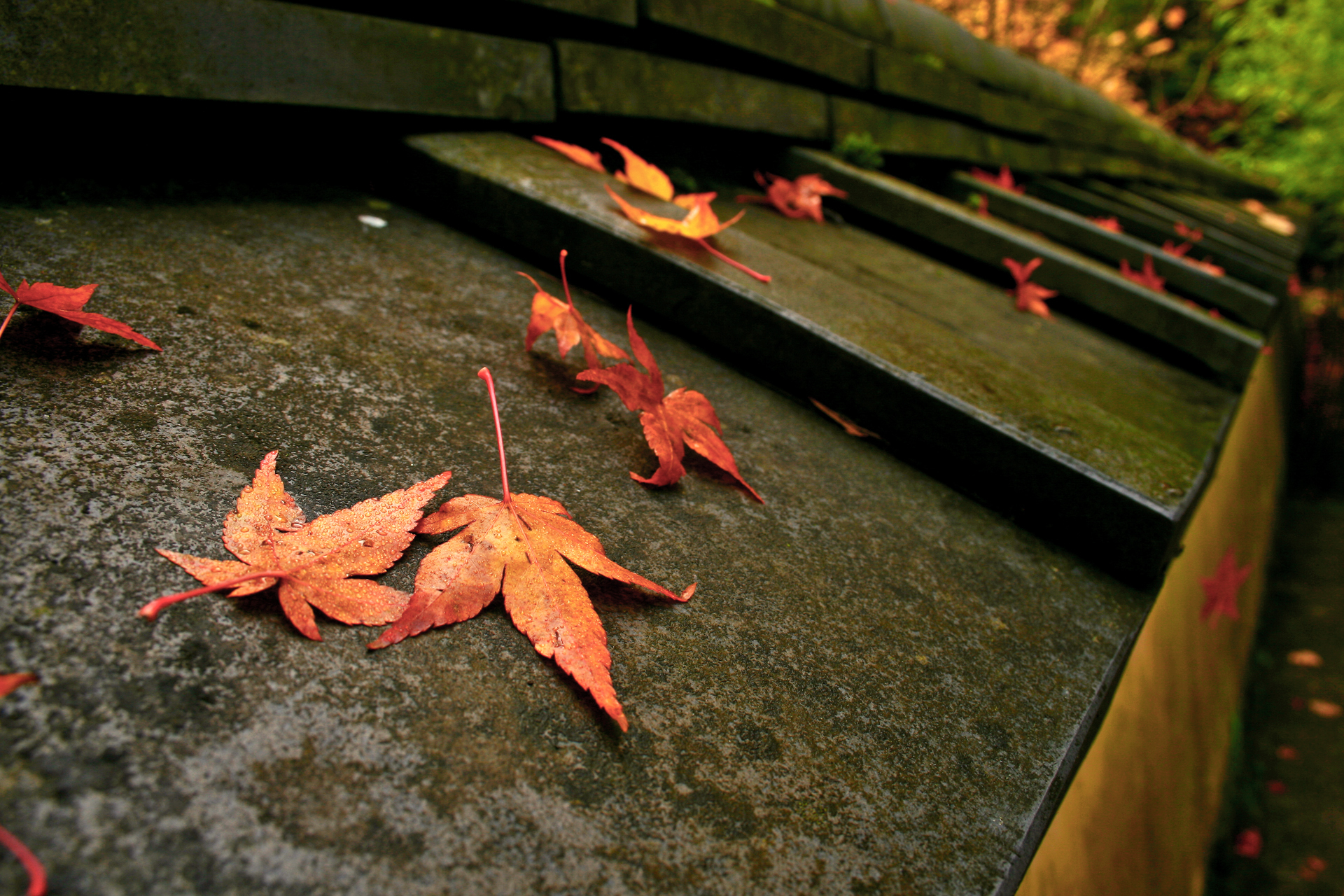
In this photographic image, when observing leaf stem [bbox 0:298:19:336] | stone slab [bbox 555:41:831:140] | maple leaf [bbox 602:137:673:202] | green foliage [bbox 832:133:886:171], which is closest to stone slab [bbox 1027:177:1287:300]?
green foliage [bbox 832:133:886:171]

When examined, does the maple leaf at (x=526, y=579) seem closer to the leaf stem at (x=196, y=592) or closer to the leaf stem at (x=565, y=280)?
the leaf stem at (x=196, y=592)

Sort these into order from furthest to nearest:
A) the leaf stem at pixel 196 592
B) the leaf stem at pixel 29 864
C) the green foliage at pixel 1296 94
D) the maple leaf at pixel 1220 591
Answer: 1. the green foliage at pixel 1296 94
2. the maple leaf at pixel 1220 591
3. the leaf stem at pixel 196 592
4. the leaf stem at pixel 29 864

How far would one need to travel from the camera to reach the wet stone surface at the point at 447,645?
1.55 feet

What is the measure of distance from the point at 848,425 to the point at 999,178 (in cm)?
310

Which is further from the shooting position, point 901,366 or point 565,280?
point 901,366

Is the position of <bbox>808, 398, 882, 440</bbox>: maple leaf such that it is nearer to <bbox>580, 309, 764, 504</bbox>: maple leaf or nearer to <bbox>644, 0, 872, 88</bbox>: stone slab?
<bbox>580, 309, 764, 504</bbox>: maple leaf

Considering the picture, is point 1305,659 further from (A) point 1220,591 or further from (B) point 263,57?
(B) point 263,57

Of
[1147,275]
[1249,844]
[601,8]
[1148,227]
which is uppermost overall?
[601,8]

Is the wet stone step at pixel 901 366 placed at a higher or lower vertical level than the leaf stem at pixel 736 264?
lower

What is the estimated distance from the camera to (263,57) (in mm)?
1151

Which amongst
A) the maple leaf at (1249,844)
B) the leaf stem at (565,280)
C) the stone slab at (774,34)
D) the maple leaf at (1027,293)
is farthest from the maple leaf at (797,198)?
the maple leaf at (1249,844)

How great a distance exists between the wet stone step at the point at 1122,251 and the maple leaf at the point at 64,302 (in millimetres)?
3171

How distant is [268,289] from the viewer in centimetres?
102

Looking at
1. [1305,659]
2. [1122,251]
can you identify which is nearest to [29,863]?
[1122,251]
